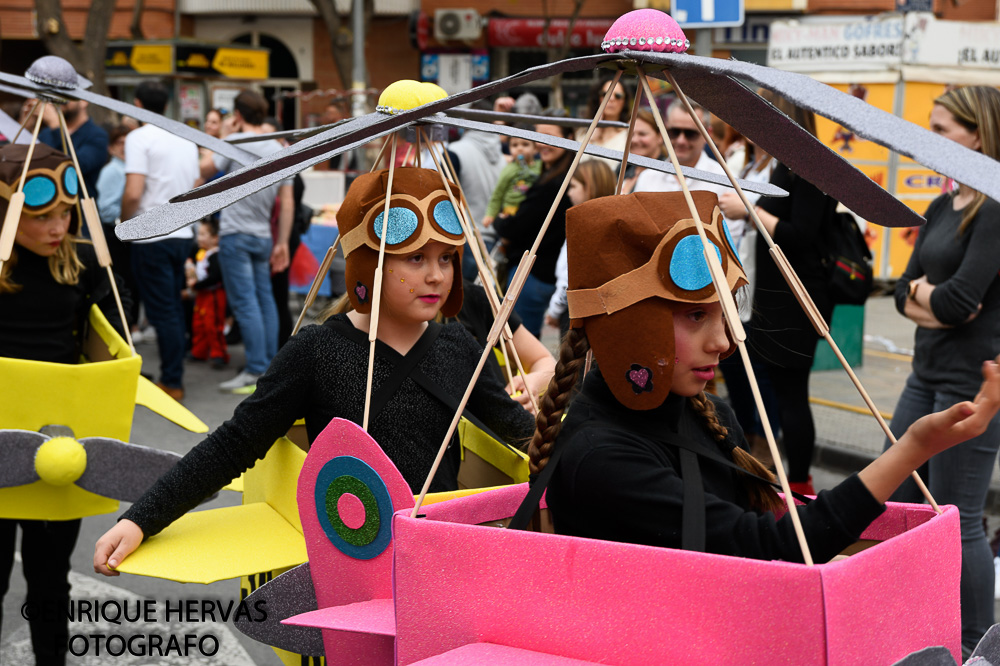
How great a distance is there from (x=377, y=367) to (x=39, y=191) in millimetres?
1506

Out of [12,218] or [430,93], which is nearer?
[430,93]

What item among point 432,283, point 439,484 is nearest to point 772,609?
point 439,484

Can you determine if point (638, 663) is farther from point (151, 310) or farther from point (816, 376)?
point (816, 376)

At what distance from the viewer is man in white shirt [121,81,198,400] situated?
277 inches

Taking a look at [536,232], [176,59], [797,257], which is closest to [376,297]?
[797,257]

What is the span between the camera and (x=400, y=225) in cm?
245

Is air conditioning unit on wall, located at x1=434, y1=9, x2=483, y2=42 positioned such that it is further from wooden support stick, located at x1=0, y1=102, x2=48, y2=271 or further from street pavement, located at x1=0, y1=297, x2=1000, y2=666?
wooden support stick, located at x1=0, y1=102, x2=48, y2=271

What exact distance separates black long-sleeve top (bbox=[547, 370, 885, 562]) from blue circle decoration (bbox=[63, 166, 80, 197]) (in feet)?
7.39

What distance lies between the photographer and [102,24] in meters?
15.0

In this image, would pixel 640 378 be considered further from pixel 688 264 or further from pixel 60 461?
pixel 60 461

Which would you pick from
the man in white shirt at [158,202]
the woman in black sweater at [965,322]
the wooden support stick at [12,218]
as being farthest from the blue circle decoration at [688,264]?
the man in white shirt at [158,202]

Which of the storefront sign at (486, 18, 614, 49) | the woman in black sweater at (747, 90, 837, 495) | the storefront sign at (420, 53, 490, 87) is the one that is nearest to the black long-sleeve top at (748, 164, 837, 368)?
the woman in black sweater at (747, 90, 837, 495)

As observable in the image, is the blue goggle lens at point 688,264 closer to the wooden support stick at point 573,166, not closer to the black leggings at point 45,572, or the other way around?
the wooden support stick at point 573,166

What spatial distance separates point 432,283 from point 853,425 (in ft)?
15.6
